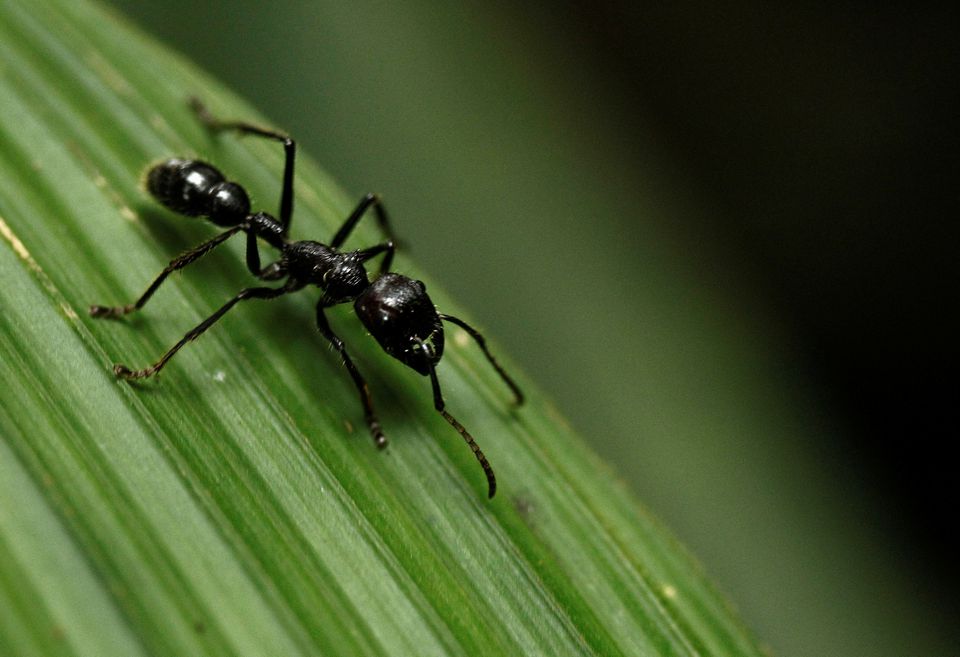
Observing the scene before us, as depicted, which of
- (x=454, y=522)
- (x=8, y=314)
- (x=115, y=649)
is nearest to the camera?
(x=115, y=649)

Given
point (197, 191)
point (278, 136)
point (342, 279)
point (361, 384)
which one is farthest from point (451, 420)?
point (278, 136)

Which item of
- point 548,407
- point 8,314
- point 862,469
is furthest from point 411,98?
point 862,469

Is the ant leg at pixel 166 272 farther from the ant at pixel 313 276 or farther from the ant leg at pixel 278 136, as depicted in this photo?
the ant leg at pixel 278 136

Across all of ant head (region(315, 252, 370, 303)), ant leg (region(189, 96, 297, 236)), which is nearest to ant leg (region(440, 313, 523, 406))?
ant head (region(315, 252, 370, 303))

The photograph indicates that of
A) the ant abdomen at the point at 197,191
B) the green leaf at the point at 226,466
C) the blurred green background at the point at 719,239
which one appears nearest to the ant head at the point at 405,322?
the green leaf at the point at 226,466

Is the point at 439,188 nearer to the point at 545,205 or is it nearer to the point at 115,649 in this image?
the point at 545,205

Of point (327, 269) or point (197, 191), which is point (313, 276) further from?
point (197, 191)

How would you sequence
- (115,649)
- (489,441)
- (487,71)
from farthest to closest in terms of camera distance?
1. (487,71)
2. (489,441)
3. (115,649)
